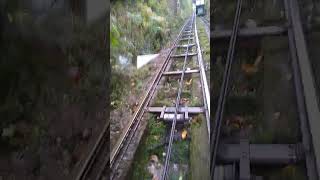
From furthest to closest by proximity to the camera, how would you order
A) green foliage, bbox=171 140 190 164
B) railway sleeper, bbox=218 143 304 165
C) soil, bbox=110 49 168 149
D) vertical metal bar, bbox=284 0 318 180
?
1. soil, bbox=110 49 168 149
2. green foliage, bbox=171 140 190 164
3. railway sleeper, bbox=218 143 304 165
4. vertical metal bar, bbox=284 0 318 180

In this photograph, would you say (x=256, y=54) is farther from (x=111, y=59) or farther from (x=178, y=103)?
(x=111, y=59)

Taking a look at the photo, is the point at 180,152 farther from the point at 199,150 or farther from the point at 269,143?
the point at 269,143

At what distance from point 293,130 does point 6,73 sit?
164 centimetres

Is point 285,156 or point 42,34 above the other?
point 42,34

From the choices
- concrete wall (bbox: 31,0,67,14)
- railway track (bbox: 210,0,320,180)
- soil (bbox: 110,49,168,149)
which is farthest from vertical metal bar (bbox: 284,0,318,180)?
concrete wall (bbox: 31,0,67,14)

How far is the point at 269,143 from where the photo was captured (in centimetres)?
242

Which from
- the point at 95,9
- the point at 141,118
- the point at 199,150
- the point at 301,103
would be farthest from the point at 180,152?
the point at 95,9

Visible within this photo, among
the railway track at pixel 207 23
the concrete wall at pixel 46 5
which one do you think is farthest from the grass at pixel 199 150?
the concrete wall at pixel 46 5

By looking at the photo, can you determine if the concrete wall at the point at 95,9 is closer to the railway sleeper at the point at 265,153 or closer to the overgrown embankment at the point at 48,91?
the overgrown embankment at the point at 48,91

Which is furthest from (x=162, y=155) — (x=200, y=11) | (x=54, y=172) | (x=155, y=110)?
(x=200, y=11)

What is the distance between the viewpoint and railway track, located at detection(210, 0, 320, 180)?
2275 millimetres

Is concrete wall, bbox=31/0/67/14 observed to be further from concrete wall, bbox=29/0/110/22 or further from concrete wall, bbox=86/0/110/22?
concrete wall, bbox=86/0/110/22

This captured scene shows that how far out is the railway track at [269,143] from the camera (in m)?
2.28

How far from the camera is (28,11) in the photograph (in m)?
2.78
